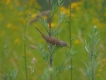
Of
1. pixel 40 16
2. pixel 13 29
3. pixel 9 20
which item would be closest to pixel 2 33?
pixel 13 29

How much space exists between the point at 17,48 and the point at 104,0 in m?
2.25

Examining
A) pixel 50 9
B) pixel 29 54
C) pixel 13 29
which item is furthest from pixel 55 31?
pixel 13 29

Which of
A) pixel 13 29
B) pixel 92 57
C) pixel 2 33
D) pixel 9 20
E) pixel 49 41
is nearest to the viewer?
pixel 49 41

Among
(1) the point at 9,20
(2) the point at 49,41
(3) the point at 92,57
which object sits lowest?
(1) the point at 9,20

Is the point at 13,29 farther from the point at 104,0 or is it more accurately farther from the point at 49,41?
the point at 49,41

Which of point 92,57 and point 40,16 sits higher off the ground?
point 40,16

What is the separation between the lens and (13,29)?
7.03m

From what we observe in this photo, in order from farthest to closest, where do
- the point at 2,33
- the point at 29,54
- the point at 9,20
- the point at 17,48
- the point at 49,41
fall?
the point at 9,20 < the point at 2,33 < the point at 17,48 < the point at 29,54 < the point at 49,41

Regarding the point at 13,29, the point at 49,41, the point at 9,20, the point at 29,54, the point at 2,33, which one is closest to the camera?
the point at 49,41

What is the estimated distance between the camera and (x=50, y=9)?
2.54 meters

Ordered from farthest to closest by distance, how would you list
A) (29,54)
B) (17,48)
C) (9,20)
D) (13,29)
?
1. (9,20)
2. (13,29)
3. (17,48)
4. (29,54)

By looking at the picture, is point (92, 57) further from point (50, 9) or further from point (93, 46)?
point (50, 9)

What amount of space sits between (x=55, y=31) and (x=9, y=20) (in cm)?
527

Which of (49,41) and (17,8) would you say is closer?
(49,41)
